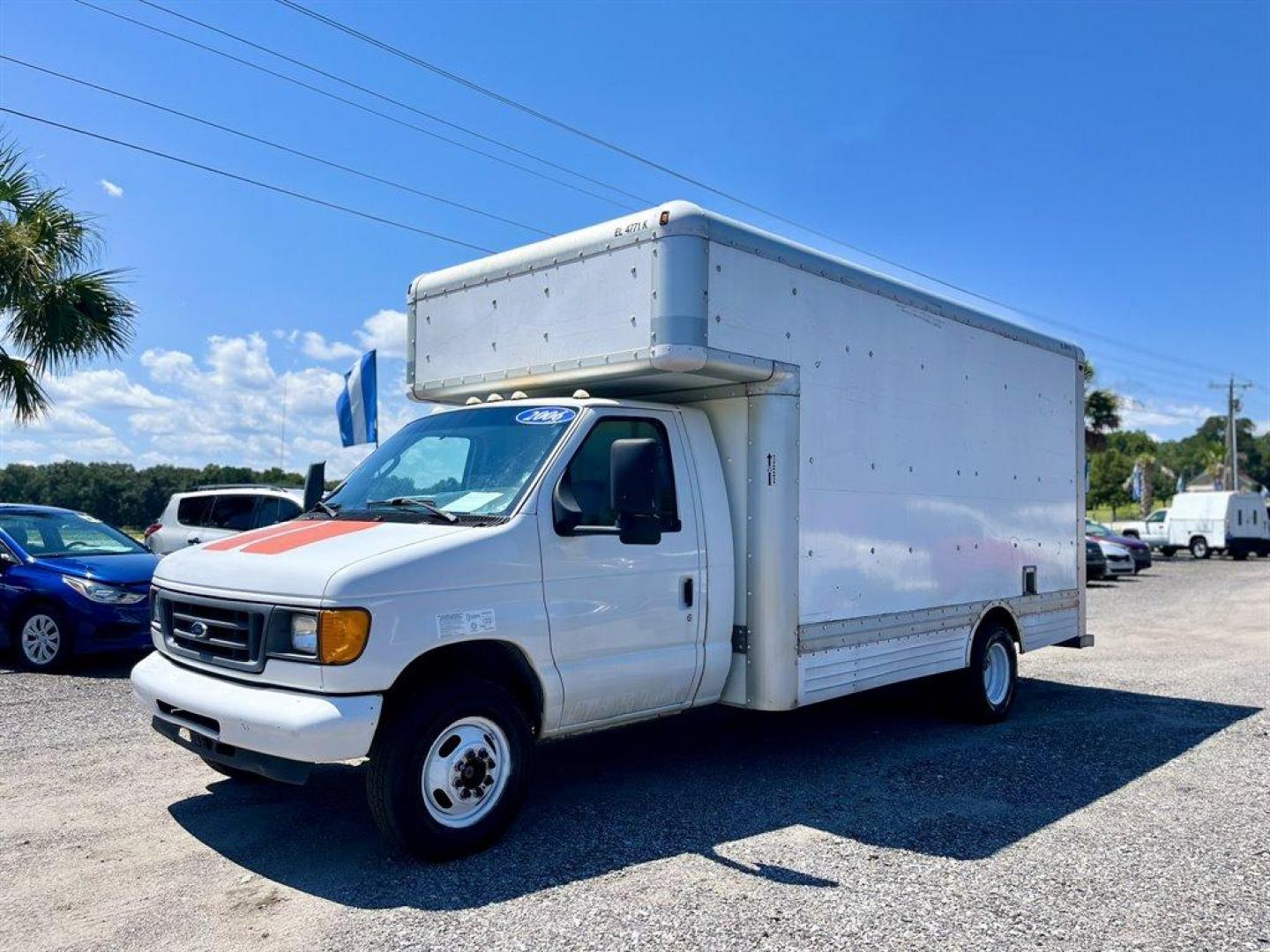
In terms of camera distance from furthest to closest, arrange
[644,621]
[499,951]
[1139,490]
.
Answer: [1139,490], [644,621], [499,951]

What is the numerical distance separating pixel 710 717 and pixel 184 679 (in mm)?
4369

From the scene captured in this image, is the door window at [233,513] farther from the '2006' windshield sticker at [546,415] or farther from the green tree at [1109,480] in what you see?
the green tree at [1109,480]

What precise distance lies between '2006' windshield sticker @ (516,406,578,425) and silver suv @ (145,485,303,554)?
8.07m

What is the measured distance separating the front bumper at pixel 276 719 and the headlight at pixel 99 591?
5.50 meters

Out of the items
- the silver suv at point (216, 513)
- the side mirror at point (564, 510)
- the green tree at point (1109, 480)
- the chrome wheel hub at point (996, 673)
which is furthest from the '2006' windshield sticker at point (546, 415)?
the green tree at point (1109, 480)

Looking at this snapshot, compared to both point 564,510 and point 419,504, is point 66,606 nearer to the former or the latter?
point 419,504

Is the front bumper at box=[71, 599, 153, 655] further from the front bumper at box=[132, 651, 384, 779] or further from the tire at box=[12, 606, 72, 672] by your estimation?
the front bumper at box=[132, 651, 384, 779]

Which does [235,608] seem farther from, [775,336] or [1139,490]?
[1139,490]

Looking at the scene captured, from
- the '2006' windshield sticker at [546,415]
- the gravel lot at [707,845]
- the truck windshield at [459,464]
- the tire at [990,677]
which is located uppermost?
the '2006' windshield sticker at [546,415]

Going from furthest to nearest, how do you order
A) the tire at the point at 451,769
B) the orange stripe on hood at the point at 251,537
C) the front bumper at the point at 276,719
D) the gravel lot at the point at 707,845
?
the orange stripe on hood at the point at 251,537
the tire at the point at 451,769
the front bumper at the point at 276,719
the gravel lot at the point at 707,845

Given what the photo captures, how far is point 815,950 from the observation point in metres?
3.93

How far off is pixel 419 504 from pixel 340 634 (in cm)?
102

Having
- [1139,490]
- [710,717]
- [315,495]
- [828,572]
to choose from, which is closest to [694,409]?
[828,572]

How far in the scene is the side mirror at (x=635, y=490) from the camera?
16.4ft
